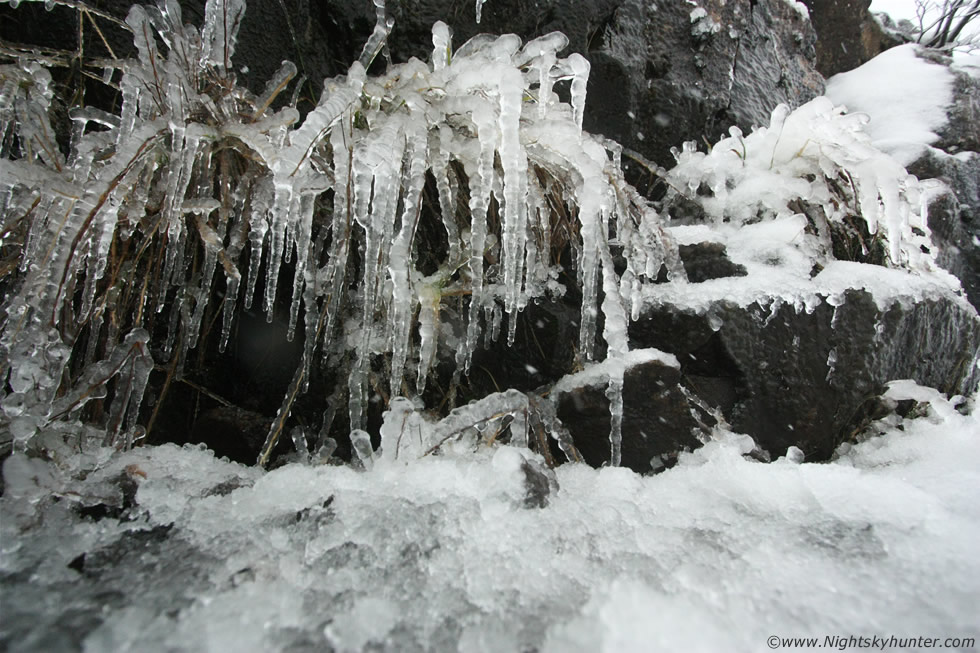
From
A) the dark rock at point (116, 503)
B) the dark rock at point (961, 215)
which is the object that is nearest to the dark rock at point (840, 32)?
the dark rock at point (961, 215)

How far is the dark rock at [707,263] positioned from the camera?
6.75ft

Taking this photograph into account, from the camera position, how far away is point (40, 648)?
1.92 feet

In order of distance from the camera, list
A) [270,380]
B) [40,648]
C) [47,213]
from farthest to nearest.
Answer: [270,380] < [47,213] < [40,648]

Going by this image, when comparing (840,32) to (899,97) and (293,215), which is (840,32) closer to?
(899,97)

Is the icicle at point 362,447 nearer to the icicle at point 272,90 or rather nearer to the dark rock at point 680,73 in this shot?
the icicle at point 272,90

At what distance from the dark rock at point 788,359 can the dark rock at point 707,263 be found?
222 mm

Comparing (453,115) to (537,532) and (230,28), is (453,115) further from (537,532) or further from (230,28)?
(537,532)

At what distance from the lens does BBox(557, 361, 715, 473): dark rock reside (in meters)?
1.68

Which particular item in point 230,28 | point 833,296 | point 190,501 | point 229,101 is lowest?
point 190,501

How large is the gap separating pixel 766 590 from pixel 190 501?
1.06 metres

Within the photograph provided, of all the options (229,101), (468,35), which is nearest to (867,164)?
(468,35)

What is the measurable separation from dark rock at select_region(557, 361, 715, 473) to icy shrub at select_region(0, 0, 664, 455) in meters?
0.31

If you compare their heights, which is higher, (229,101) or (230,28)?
(230,28)

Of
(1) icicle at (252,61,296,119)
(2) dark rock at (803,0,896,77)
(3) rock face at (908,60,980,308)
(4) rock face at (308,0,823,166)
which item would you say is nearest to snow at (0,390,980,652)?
(1) icicle at (252,61,296,119)
